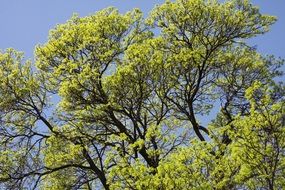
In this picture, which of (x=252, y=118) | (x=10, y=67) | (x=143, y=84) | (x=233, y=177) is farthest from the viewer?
(x=10, y=67)

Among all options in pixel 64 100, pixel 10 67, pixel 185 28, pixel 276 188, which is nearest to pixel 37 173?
pixel 64 100

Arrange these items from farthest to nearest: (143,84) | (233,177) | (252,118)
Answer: (143,84) → (233,177) → (252,118)

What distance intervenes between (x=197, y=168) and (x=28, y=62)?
1327 centimetres

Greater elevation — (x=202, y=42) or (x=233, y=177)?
(x=202, y=42)

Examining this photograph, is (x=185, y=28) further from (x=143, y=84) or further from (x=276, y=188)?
(x=276, y=188)

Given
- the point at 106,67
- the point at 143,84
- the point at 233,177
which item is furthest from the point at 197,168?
the point at 106,67

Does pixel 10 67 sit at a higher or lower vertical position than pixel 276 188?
higher

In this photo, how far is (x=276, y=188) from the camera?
63.1 feet

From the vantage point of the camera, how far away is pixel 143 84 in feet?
84.4

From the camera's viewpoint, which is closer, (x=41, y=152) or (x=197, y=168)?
(x=197, y=168)

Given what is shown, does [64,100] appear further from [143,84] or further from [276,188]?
[276,188]

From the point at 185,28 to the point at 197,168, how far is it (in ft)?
34.9

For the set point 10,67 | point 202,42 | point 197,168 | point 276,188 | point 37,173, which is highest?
point 10,67

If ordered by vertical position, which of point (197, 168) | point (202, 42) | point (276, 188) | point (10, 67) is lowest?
point (276, 188)
